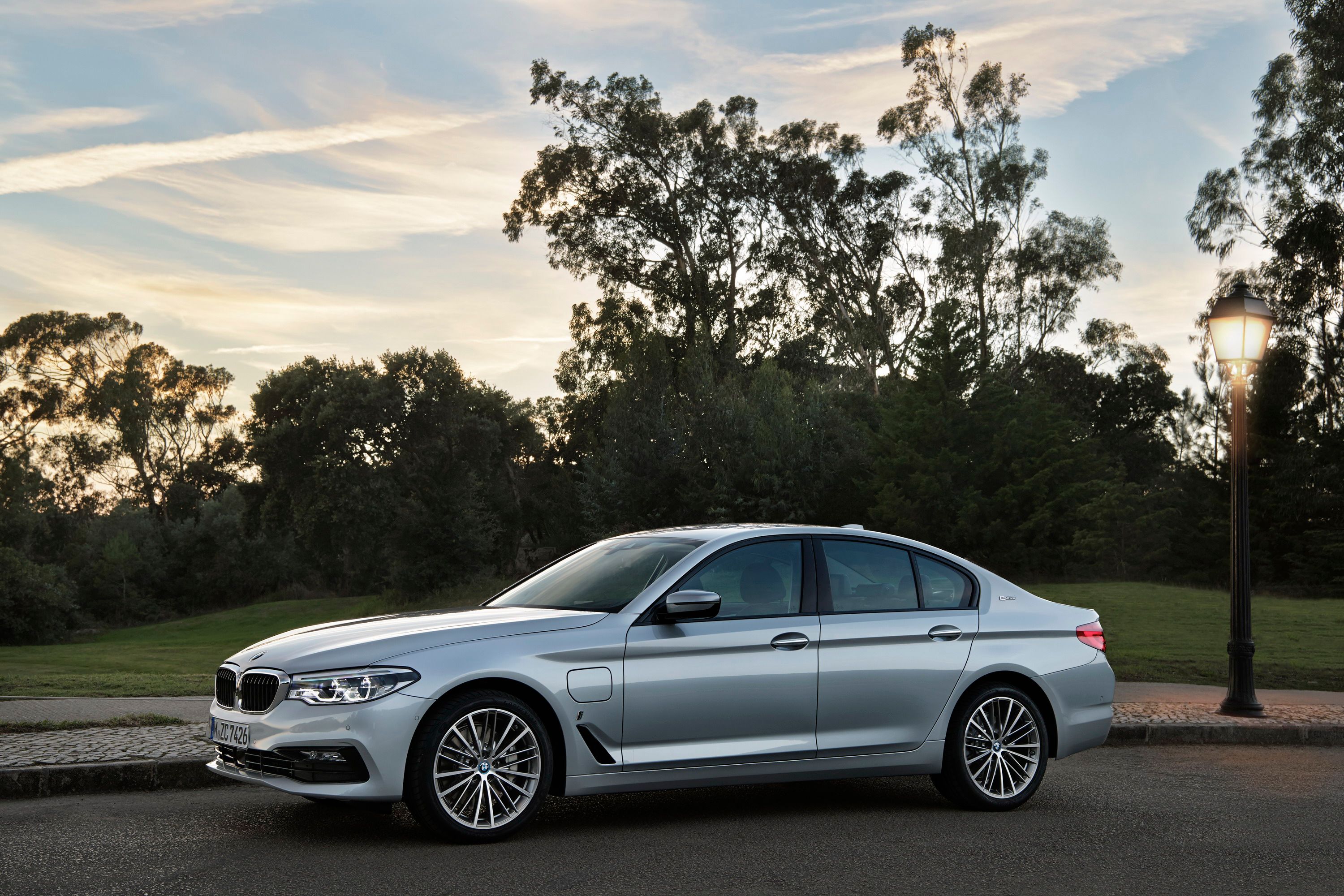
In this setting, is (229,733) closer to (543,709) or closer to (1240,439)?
(543,709)

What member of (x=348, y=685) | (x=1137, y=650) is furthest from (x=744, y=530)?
(x=1137, y=650)

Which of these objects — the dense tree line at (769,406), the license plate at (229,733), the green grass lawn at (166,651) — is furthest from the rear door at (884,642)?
the dense tree line at (769,406)

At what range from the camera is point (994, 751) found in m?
7.76

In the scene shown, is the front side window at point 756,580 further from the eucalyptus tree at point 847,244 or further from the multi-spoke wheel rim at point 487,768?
the eucalyptus tree at point 847,244

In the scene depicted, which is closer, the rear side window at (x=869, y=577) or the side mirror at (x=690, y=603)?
the side mirror at (x=690, y=603)

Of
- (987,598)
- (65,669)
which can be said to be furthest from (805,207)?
(987,598)

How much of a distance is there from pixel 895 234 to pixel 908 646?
1919 inches

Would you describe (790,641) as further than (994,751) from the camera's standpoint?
No

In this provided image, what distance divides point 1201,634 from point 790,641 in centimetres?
1965

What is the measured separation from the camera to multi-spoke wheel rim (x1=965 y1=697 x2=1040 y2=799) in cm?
770

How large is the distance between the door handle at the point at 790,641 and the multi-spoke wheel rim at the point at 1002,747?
1.33m

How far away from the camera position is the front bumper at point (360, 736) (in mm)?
6039

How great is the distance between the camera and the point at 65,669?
22719mm

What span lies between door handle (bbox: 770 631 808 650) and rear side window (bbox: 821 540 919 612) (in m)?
0.33
